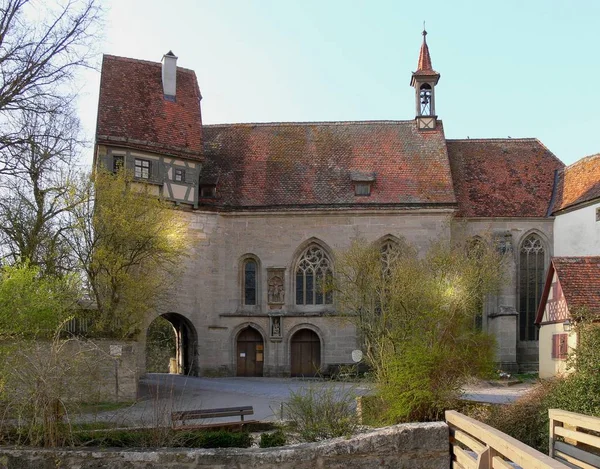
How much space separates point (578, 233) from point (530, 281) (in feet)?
11.1

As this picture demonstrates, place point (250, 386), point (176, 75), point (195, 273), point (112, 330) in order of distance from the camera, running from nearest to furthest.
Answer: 1. point (112, 330)
2. point (250, 386)
3. point (195, 273)
4. point (176, 75)

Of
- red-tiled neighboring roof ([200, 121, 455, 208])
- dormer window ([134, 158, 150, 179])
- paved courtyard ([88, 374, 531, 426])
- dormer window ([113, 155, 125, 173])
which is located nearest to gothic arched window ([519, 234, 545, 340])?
red-tiled neighboring roof ([200, 121, 455, 208])

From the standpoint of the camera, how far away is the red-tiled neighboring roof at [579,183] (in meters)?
28.5

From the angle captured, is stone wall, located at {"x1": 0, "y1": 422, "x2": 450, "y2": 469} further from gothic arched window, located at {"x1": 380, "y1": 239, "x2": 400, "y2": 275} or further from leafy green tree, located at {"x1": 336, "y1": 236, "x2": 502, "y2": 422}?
gothic arched window, located at {"x1": 380, "y1": 239, "x2": 400, "y2": 275}

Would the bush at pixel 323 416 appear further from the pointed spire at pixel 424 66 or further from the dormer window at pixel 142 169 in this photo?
the pointed spire at pixel 424 66

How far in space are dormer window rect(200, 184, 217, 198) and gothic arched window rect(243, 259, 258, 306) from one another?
3.22 metres

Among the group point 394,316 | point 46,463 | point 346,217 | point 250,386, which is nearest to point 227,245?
point 346,217

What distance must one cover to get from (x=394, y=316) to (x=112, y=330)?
8.21 metres

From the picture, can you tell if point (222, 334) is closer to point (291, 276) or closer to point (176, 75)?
point (291, 276)

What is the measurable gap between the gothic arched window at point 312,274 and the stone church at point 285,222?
5 cm

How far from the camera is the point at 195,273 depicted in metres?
29.5

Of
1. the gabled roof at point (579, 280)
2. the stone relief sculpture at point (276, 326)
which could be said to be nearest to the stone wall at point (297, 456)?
the gabled roof at point (579, 280)

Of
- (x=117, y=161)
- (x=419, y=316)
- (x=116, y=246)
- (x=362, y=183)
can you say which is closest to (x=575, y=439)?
(x=419, y=316)

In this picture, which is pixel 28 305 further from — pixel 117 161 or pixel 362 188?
pixel 362 188
